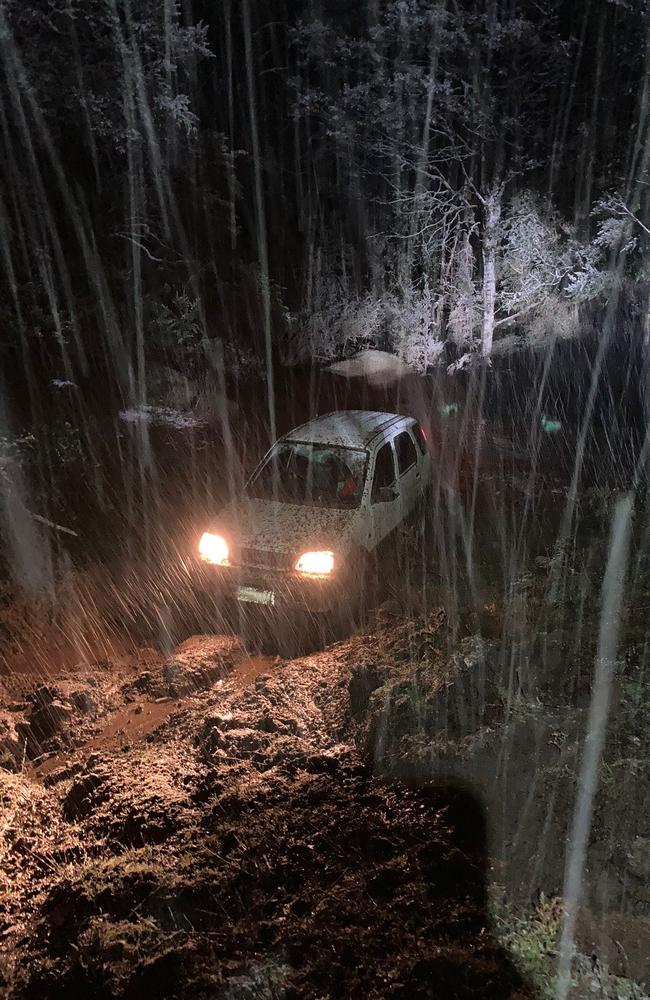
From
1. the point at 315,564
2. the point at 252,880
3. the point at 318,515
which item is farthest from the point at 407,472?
the point at 252,880

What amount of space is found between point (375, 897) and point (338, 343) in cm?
1575

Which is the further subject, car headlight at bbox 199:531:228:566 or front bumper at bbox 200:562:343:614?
car headlight at bbox 199:531:228:566

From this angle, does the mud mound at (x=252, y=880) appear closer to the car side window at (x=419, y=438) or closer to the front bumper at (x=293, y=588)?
the front bumper at (x=293, y=588)

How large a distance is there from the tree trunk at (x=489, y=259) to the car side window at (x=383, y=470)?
1087 cm

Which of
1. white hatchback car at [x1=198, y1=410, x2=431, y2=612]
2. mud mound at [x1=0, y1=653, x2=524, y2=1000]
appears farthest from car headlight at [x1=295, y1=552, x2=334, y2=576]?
mud mound at [x1=0, y1=653, x2=524, y2=1000]

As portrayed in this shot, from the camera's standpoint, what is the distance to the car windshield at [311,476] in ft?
21.0

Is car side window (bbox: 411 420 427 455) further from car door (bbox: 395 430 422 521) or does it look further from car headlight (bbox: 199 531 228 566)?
car headlight (bbox: 199 531 228 566)

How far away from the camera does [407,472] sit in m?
7.62

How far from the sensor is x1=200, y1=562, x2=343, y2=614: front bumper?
5547 mm

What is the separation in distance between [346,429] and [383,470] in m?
0.75

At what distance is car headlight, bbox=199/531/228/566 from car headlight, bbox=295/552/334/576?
2.54 feet

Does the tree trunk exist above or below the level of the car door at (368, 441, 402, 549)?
above

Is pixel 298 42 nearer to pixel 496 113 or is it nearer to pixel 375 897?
pixel 496 113

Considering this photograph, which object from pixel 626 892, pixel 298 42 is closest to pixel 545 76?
pixel 298 42
